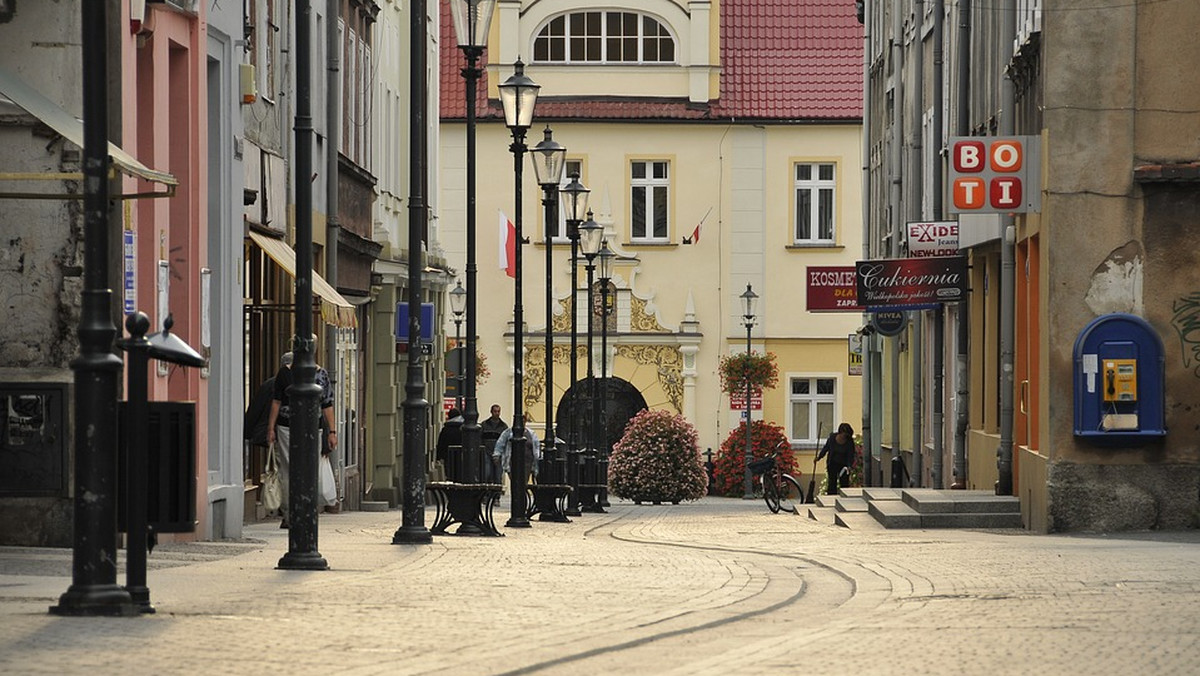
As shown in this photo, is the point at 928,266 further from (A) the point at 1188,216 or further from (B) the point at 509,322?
(B) the point at 509,322

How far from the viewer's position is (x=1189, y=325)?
2269 centimetres

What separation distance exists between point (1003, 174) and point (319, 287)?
342 inches

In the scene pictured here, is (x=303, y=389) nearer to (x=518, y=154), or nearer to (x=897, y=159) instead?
(x=518, y=154)

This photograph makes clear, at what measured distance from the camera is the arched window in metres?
60.8

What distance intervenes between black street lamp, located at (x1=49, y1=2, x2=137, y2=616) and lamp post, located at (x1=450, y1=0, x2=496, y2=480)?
1180 centimetres

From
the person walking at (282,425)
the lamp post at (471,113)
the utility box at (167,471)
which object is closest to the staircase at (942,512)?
the lamp post at (471,113)

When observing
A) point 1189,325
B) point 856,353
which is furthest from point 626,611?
point 856,353

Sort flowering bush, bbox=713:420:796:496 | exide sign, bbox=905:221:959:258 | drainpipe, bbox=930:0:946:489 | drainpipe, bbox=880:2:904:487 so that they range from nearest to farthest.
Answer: exide sign, bbox=905:221:959:258 → drainpipe, bbox=930:0:946:489 → drainpipe, bbox=880:2:904:487 → flowering bush, bbox=713:420:796:496

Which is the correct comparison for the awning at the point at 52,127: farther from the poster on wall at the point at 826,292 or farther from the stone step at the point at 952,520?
the poster on wall at the point at 826,292

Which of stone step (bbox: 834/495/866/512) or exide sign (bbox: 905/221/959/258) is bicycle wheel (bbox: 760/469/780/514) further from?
exide sign (bbox: 905/221/959/258)

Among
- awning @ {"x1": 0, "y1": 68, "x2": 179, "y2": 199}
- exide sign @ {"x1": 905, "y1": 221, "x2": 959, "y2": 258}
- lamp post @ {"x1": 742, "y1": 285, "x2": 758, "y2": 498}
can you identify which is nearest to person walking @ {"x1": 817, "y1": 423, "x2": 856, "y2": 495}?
lamp post @ {"x1": 742, "y1": 285, "x2": 758, "y2": 498}

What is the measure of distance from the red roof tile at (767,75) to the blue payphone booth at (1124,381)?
38.6 metres

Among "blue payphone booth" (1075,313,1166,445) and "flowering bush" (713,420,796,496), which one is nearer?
"blue payphone booth" (1075,313,1166,445)

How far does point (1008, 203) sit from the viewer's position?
23.9 metres
